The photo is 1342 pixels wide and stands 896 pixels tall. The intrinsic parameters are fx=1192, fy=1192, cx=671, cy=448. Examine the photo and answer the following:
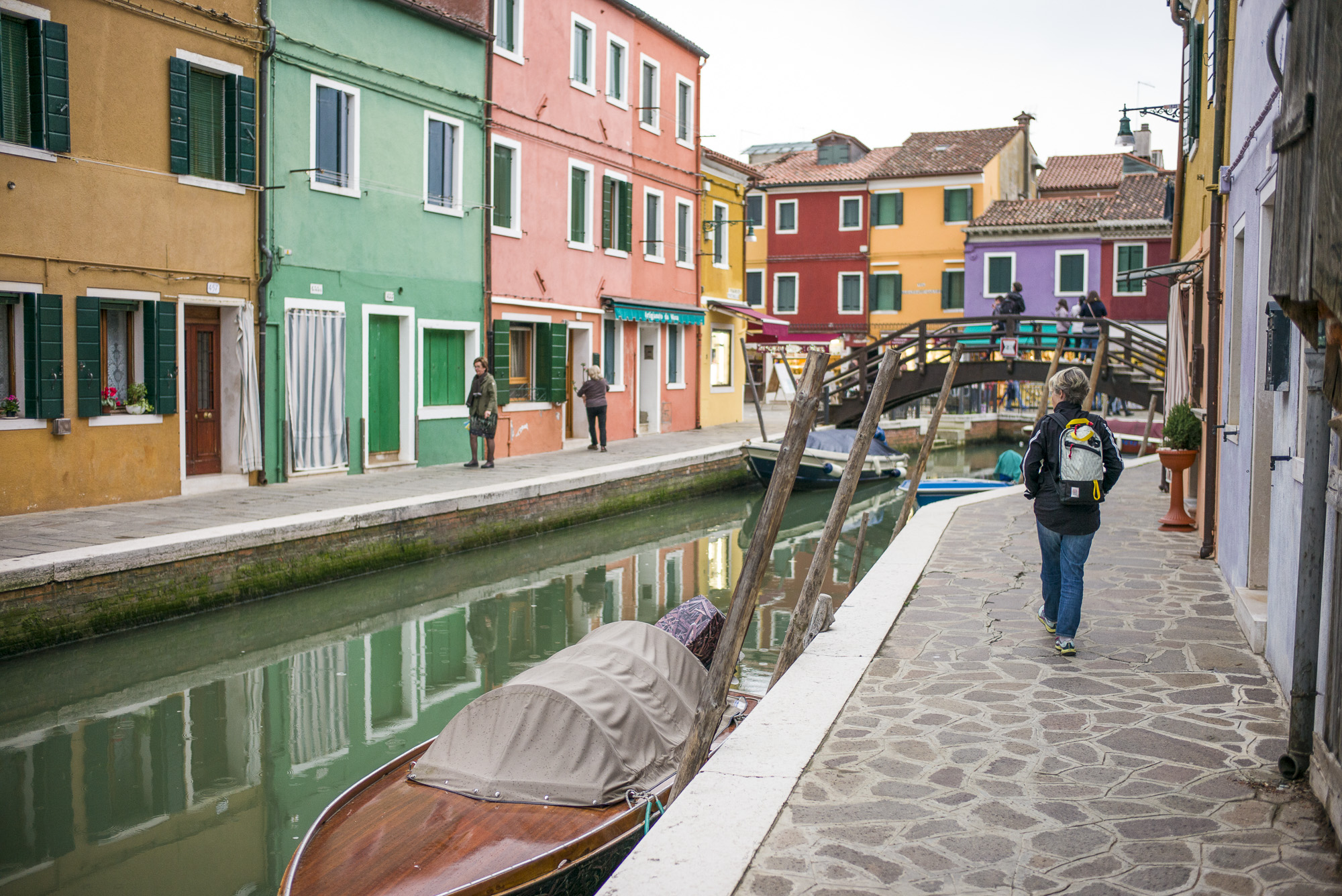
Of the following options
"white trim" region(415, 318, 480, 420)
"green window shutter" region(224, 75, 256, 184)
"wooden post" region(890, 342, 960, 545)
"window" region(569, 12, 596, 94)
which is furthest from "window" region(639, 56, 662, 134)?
"wooden post" region(890, 342, 960, 545)

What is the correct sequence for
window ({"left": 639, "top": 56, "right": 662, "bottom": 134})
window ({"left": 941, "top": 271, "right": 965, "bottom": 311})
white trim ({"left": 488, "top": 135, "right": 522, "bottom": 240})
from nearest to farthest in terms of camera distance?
1. white trim ({"left": 488, "top": 135, "right": 522, "bottom": 240})
2. window ({"left": 639, "top": 56, "right": 662, "bottom": 134})
3. window ({"left": 941, "top": 271, "right": 965, "bottom": 311})

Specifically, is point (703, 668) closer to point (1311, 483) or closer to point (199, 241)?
point (1311, 483)

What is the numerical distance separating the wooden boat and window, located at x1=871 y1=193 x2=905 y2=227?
37.9 meters

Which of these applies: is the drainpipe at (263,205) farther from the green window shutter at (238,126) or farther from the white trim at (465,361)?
the white trim at (465,361)

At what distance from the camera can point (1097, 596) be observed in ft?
26.9

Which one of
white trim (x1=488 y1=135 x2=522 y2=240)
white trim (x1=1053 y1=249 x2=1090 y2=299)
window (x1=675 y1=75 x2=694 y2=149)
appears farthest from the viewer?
white trim (x1=1053 y1=249 x2=1090 y2=299)

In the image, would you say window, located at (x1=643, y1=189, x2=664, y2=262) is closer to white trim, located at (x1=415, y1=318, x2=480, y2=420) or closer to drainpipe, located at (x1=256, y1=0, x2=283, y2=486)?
white trim, located at (x1=415, y1=318, x2=480, y2=420)

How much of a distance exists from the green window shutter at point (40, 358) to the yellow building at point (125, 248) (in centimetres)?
2

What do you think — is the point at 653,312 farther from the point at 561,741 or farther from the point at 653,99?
the point at 561,741

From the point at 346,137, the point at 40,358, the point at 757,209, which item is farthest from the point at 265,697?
the point at 757,209

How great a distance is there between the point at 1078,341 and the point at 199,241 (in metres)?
16.7

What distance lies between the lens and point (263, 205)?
49.0ft

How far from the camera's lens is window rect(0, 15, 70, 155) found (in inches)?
468

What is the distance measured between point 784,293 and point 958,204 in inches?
271
